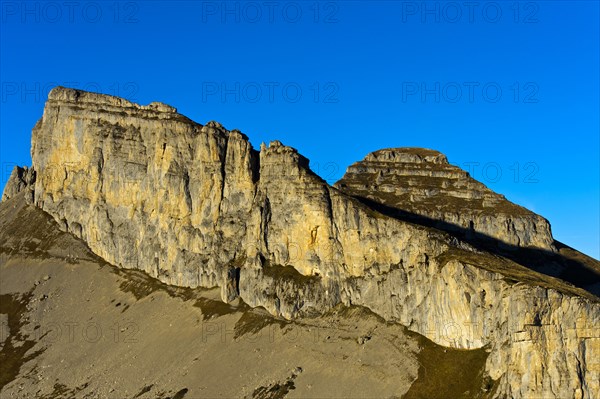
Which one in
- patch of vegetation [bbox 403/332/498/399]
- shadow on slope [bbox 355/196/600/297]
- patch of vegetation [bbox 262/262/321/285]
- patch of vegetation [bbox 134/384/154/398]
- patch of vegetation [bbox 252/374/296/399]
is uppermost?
shadow on slope [bbox 355/196/600/297]

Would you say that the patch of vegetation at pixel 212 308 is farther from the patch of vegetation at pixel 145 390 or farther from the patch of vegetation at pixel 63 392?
the patch of vegetation at pixel 63 392

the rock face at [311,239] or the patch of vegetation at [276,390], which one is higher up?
the rock face at [311,239]

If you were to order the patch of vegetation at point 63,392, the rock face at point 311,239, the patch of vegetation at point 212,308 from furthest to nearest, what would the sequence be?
the patch of vegetation at point 212,308, the patch of vegetation at point 63,392, the rock face at point 311,239

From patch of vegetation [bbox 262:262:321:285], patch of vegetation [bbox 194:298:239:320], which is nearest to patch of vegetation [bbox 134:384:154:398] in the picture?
patch of vegetation [bbox 194:298:239:320]

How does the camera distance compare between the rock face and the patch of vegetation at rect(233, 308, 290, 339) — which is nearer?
the rock face

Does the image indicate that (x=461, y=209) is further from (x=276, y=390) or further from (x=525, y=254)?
(x=276, y=390)

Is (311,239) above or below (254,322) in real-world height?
above

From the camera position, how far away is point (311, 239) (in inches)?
6097

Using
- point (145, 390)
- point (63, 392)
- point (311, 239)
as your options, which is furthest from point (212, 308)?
point (63, 392)

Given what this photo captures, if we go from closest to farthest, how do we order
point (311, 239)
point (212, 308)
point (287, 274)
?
point (287, 274) → point (311, 239) → point (212, 308)

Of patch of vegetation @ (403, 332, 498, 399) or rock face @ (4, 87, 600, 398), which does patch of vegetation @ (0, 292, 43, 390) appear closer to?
rock face @ (4, 87, 600, 398)

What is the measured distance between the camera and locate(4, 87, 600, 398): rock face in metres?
107

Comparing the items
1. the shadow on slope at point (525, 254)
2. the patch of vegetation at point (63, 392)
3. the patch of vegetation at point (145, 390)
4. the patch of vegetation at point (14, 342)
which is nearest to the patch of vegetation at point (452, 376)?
the patch of vegetation at point (145, 390)

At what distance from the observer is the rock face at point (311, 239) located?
352 feet
